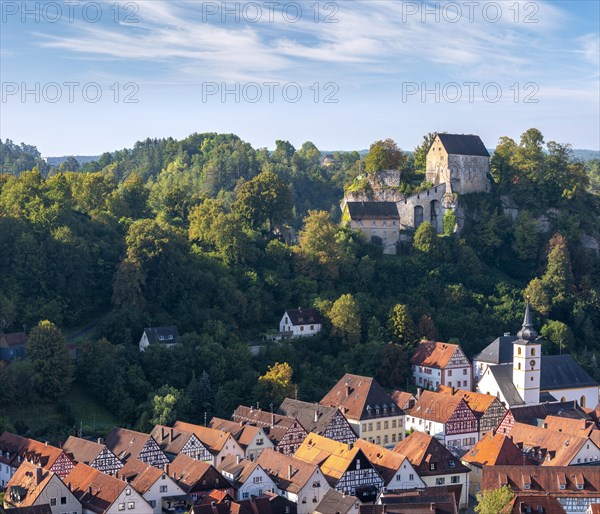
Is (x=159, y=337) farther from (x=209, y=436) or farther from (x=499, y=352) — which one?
(x=499, y=352)

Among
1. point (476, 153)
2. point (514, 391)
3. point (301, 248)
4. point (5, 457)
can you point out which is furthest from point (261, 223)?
point (5, 457)

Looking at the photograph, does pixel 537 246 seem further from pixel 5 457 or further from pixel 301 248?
pixel 5 457

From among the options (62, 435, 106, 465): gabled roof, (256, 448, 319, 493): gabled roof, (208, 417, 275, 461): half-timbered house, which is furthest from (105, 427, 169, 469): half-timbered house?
(256, 448, 319, 493): gabled roof

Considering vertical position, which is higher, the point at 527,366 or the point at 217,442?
the point at 527,366

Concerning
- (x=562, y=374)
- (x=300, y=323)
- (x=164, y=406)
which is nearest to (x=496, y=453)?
(x=562, y=374)

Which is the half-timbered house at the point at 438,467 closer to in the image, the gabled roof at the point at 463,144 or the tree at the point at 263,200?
the tree at the point at 263,200

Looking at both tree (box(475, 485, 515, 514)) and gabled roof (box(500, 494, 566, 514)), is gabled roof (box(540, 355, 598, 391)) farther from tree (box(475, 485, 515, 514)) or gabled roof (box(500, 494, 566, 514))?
tree (box(475, 485, 515, 514))
